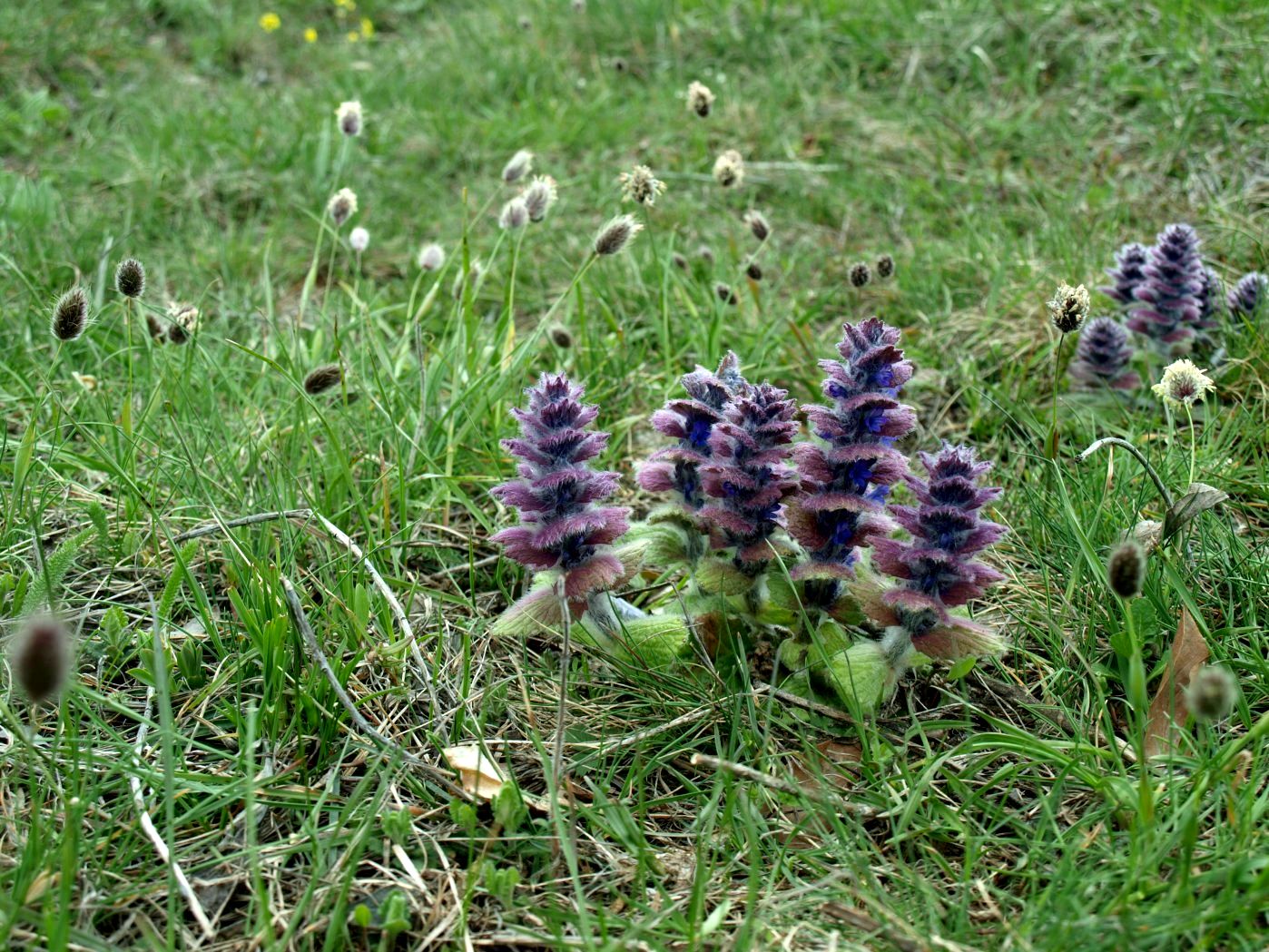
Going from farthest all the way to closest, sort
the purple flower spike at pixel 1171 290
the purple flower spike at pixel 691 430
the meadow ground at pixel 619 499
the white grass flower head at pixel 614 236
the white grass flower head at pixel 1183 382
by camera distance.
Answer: the purple flower spike at pixel 1171 290, the white grass flower head at pixel 614 236, the white grass flower head at pixel 1183 382, the purple flower spike at pixel 691 430, the meadow ground at pixel 619 499

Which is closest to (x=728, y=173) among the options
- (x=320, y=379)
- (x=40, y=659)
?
(x=320, y=379)

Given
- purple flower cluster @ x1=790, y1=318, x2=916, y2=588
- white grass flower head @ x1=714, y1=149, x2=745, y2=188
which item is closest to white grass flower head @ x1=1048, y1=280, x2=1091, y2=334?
purple flower cluster @ x1=790, y1=318, x2=916, y2=588

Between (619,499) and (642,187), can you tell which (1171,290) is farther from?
(619,499)

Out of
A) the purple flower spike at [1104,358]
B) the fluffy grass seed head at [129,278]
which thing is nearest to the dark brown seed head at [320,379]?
the fluffy grass seed head at [129,278]

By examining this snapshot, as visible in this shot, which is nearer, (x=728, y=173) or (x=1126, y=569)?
(x=1126, y=569)

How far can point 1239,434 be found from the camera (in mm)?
3115

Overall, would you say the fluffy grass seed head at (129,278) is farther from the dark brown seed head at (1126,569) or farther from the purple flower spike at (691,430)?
the dark brown seed head at (1126,569)

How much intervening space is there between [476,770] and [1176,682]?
4.69 feet

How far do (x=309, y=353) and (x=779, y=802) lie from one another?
7.70ft

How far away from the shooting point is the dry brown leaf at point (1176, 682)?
2139mm

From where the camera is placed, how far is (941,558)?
2102mm

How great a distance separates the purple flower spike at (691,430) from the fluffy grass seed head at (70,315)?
1348 millimetres

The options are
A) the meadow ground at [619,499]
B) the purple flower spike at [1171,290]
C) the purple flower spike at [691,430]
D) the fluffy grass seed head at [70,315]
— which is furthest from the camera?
the purple flower spike at [1171,290]

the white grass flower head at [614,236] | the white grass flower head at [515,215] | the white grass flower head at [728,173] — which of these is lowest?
the white grass flower head at [515,215]
